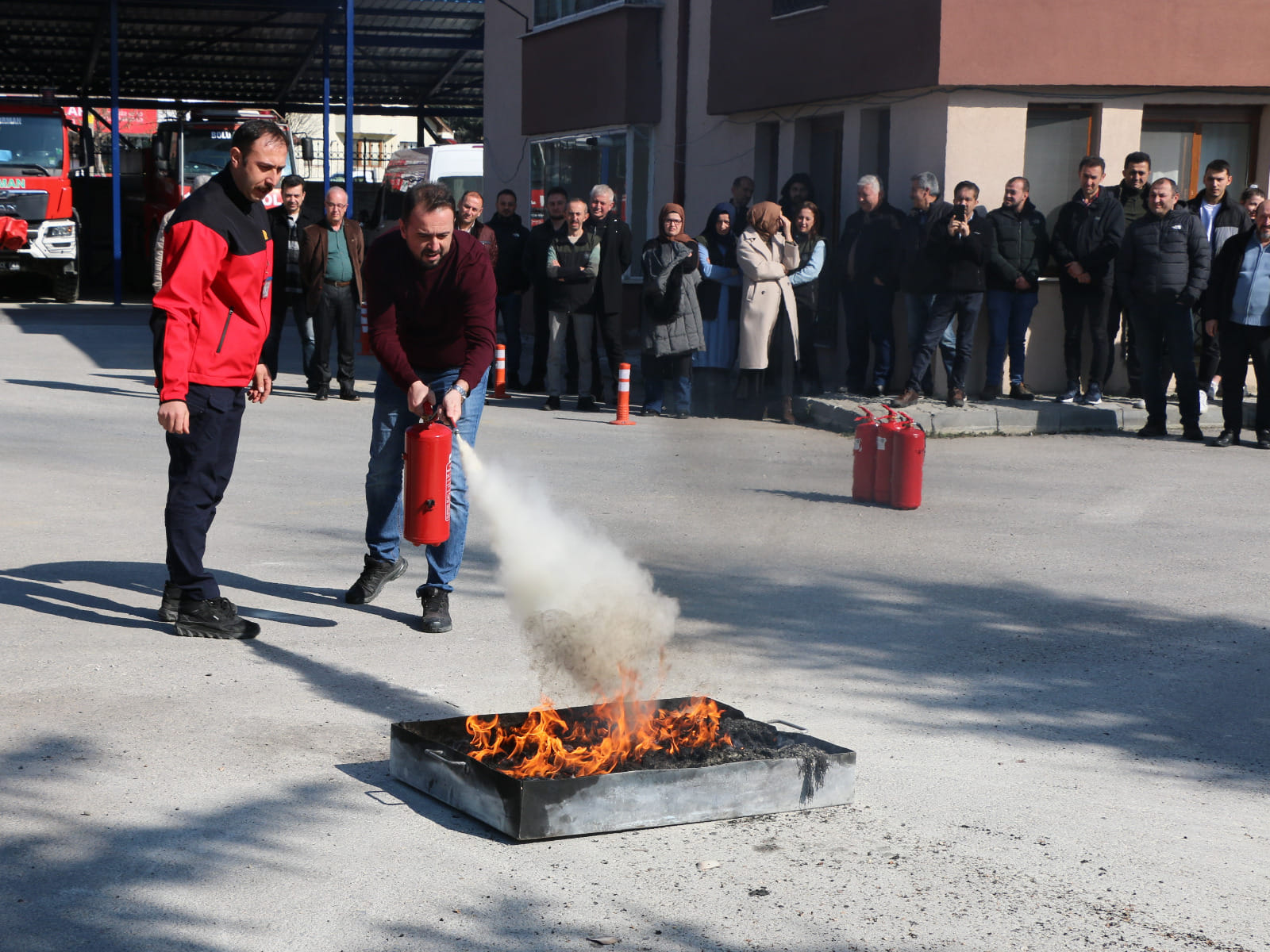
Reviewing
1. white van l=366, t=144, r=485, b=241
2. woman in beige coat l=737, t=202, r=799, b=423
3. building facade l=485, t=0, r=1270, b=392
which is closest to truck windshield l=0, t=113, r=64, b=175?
white van l=366, t=144, r=485, b=241

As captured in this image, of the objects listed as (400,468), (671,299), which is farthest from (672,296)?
(400,468)

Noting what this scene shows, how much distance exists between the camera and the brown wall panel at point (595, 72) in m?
19.7

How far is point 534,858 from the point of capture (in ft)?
14.0

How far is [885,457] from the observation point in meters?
9.90

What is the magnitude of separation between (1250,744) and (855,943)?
7.86ft

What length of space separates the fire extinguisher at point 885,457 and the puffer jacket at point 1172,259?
4.25 metres

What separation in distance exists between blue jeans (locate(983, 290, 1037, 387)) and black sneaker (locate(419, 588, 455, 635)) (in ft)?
29.2

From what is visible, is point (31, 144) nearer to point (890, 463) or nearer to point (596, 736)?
point (890, 463)

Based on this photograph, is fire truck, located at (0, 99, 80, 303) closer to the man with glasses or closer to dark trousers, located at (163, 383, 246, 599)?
the man with glasses

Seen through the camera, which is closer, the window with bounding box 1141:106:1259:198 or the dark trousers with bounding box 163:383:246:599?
the dark trousers with bounding box 163:383:246:599

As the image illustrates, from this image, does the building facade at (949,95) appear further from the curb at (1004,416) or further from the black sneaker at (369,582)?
the black sneaker at (369,582)

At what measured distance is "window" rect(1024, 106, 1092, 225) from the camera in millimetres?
15117

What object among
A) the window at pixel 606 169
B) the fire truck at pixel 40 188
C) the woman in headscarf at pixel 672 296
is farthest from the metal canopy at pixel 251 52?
the woman in headscarf at pixel 672 296

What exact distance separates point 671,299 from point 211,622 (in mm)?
7874
